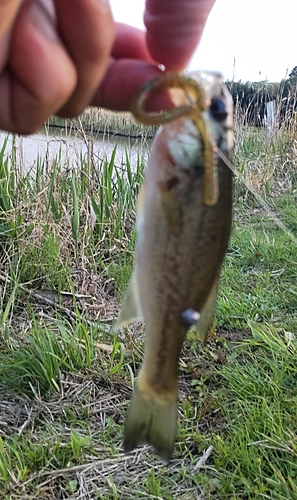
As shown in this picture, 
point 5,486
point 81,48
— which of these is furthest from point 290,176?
point 81,48

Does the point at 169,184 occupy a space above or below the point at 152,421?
above

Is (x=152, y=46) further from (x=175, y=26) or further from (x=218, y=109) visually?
(x=218, y=109)

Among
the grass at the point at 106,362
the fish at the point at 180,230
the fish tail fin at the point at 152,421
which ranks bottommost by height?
the grass at the point at 106,362

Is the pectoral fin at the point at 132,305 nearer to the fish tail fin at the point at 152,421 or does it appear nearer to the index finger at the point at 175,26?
the fish tail fin at the point at 152,421

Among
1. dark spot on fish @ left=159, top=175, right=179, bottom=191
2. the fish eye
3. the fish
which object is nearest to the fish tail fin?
the fish

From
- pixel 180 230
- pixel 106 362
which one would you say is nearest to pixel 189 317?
pixel 180 230

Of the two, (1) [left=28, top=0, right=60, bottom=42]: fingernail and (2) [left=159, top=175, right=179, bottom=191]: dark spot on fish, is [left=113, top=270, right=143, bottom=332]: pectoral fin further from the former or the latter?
(1) [left=28, top=0, right=60, bottom=42]: fingernail

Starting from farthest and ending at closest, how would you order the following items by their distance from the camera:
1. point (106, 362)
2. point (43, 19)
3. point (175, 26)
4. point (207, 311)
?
point (106, 362) → point (207, 311) → point (175, 26) → point (43, 19)

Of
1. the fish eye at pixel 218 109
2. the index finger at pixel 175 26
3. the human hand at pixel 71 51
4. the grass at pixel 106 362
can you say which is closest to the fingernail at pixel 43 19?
the human hand at pixel 71 51
